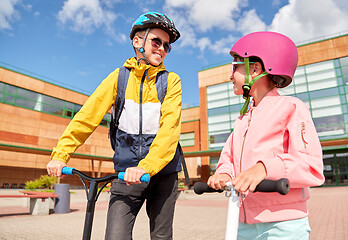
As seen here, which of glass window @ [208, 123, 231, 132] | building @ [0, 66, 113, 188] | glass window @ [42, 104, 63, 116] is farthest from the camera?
glass window @ [208, 123, 231, 132]

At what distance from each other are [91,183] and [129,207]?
0.52 m

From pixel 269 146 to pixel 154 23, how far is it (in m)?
1.52

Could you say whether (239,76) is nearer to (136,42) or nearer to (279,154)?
(279,154)

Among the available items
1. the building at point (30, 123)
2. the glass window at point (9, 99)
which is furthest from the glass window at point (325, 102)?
the glass window at point (9, 99)

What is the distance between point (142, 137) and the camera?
2.24 metres

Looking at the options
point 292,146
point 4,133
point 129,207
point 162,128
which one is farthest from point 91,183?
point 4,133

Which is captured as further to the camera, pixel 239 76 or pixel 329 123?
pixel 329 123

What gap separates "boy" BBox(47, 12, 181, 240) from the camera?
2100 mm

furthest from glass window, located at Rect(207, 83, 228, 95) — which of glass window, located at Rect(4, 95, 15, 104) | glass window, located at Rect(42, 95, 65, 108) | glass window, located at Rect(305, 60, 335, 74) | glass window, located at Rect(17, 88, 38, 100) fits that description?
glass window, located at Rect(4, 95, 15, 104)

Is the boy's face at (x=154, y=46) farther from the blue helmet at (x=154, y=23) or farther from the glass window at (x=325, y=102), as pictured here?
the glass window at (x=325, y=102)

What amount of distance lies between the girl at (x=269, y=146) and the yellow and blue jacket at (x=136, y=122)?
1.76 ft

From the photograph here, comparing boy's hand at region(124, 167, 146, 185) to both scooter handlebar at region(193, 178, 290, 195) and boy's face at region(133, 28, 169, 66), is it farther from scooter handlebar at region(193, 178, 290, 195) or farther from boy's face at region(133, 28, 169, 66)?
boy's face at region(133, 28, 169, 66)

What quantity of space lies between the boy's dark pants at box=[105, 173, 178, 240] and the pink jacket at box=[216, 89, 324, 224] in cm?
71

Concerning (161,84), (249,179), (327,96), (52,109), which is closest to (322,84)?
(327,96)
